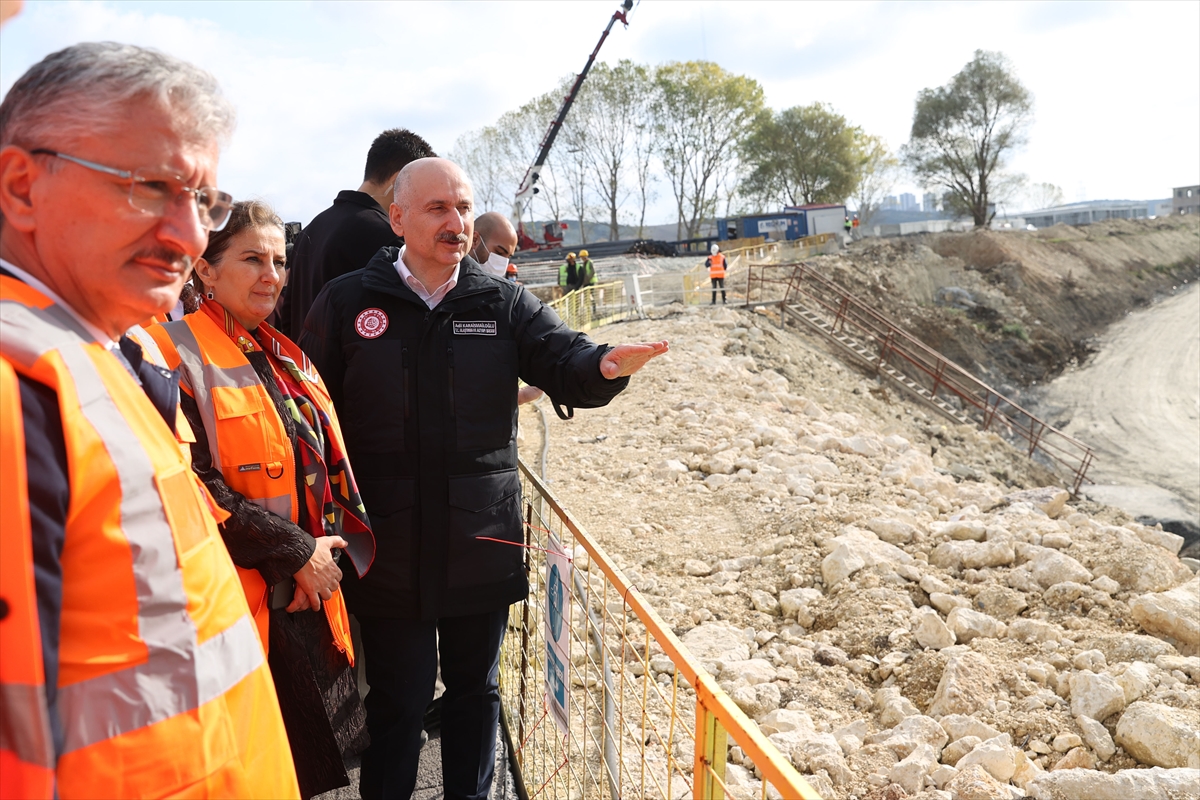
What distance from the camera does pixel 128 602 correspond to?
3.39 ft

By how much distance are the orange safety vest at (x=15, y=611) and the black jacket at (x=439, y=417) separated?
1526mm

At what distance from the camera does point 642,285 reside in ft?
92.1

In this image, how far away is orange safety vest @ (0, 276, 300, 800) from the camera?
3.22ft

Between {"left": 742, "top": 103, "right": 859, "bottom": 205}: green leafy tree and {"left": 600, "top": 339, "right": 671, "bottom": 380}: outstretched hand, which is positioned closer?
{"left": 600, "top": 339, "right": 671, "bottom": 380}: outstretched hand

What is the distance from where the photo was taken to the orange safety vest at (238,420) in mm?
1993

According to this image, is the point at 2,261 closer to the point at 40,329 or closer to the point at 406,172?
the point at 40,329

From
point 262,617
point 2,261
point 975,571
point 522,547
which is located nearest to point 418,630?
point 522,547

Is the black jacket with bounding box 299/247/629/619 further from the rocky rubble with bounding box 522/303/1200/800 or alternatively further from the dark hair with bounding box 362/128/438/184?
the rocky rubble with bounding box 522/303/1200/800

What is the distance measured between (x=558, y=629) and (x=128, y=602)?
1.74 meters

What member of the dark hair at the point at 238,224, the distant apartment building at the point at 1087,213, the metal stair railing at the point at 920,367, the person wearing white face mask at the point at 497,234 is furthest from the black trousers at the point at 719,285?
the distant apartment building at the point at 1087,213

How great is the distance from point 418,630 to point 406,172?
1425mm

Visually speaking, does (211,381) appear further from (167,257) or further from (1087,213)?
(1087,213)

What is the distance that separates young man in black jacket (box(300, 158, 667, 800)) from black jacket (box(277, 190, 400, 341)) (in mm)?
530

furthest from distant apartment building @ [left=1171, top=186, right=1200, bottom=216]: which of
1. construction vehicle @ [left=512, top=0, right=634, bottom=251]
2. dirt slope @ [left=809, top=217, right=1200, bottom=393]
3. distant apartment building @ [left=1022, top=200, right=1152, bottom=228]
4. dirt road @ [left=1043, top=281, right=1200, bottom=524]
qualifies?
construction vehicle @ [left=512, top=0, right=634, bottom=251]
